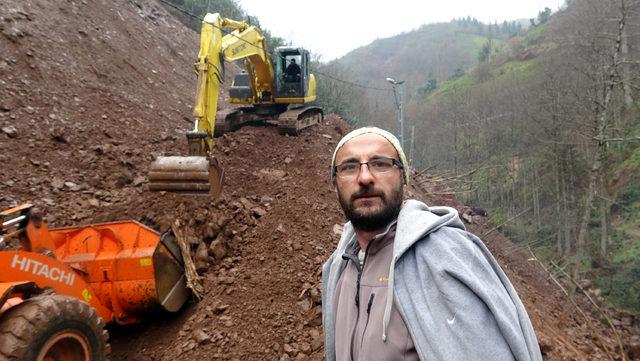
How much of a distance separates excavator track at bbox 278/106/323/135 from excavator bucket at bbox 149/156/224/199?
4.29 meters

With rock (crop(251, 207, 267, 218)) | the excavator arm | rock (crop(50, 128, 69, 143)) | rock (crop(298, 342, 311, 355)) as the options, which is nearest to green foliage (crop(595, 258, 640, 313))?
rock (crop(251, 207, 267, 218))

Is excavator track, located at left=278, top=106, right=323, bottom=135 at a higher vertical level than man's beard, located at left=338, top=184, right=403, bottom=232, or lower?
higher

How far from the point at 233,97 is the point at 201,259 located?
5.98 metres

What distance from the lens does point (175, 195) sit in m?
6.16

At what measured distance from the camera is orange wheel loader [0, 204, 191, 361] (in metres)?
3.27

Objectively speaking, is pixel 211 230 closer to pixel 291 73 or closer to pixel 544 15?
pixel 291 73

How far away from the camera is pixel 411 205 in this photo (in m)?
1.69

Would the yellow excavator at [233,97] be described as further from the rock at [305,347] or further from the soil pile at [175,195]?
the rock at [305,347]

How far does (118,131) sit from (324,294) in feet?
28.1

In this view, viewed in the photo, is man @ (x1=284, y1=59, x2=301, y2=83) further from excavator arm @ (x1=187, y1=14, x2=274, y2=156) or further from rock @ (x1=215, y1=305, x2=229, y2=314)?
rock @ (x1=215, y1=305, x2=229, y2=314)

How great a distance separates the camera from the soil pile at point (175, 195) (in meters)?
4.92

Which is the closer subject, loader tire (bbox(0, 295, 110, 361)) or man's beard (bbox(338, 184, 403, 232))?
man's beard (bbox(338, 184, 403, 232))

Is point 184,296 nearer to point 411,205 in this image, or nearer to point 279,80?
point 411,205

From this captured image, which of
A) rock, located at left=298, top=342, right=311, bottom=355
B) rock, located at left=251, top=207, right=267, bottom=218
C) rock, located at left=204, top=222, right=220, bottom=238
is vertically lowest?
rock, located at left=298, top=342, right=311, bottom=355
